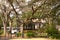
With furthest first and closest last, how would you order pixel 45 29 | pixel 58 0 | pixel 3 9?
pixel 45 29, pixel 3 9, pixel 58 0

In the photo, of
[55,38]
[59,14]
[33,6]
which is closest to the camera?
[59,14]

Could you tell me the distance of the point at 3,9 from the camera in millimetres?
25719

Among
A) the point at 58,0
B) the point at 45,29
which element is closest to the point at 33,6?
the point at 58,0

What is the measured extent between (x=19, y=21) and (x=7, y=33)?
888 centimetres

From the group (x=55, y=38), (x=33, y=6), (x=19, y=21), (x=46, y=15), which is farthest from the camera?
(x=55, y=38)

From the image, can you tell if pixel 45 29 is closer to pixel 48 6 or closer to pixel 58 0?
pixel 48 6

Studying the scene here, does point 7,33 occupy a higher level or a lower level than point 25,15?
lower

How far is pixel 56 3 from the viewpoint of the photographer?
50.0 feet

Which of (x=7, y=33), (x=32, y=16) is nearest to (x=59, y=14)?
(x=32, y=16)

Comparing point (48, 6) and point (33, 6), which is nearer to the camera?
point (48, 6)

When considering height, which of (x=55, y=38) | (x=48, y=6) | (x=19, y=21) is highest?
(x=48, y=6)

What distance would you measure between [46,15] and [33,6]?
A: 6.78 feet

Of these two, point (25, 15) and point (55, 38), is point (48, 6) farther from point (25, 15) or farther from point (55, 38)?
point (55, 38)

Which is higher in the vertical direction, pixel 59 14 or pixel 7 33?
pixel 59 14
